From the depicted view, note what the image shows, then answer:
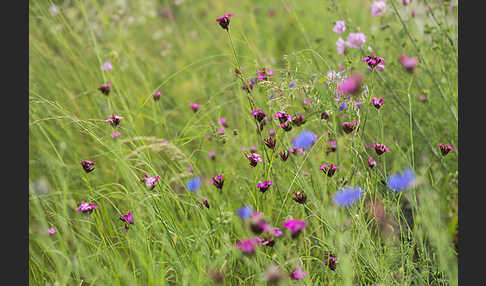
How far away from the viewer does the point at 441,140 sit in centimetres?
182

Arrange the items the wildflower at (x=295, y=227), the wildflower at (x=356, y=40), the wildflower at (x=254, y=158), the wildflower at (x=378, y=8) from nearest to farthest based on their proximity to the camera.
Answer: the wildflower at (x=295, y=227) < the wildflower at (x=254, y=158) < the wildflower at (x=356, y=40) < the wildflower at (x=378, y=8)

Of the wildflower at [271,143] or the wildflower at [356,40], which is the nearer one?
the wildflower at [271,143]

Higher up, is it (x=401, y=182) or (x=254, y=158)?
(x=401, y=182)

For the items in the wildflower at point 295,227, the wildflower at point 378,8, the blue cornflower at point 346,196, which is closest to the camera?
the wildflower at point 295,227

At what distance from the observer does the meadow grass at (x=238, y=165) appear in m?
1.12

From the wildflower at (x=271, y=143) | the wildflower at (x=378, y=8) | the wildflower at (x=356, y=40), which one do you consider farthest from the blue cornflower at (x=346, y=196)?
the wildflower at (x=378, y=8)

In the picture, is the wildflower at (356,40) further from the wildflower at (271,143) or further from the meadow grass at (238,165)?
the wildflower at (271,143)

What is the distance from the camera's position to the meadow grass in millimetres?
1119

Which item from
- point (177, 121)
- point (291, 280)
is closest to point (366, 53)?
point (177, 121)

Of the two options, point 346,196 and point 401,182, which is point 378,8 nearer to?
point 401,182

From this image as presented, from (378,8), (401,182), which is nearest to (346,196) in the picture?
(401,182)

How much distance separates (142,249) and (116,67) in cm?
160

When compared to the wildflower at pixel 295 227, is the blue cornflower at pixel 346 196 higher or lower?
higher

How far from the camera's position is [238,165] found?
1.83 m
